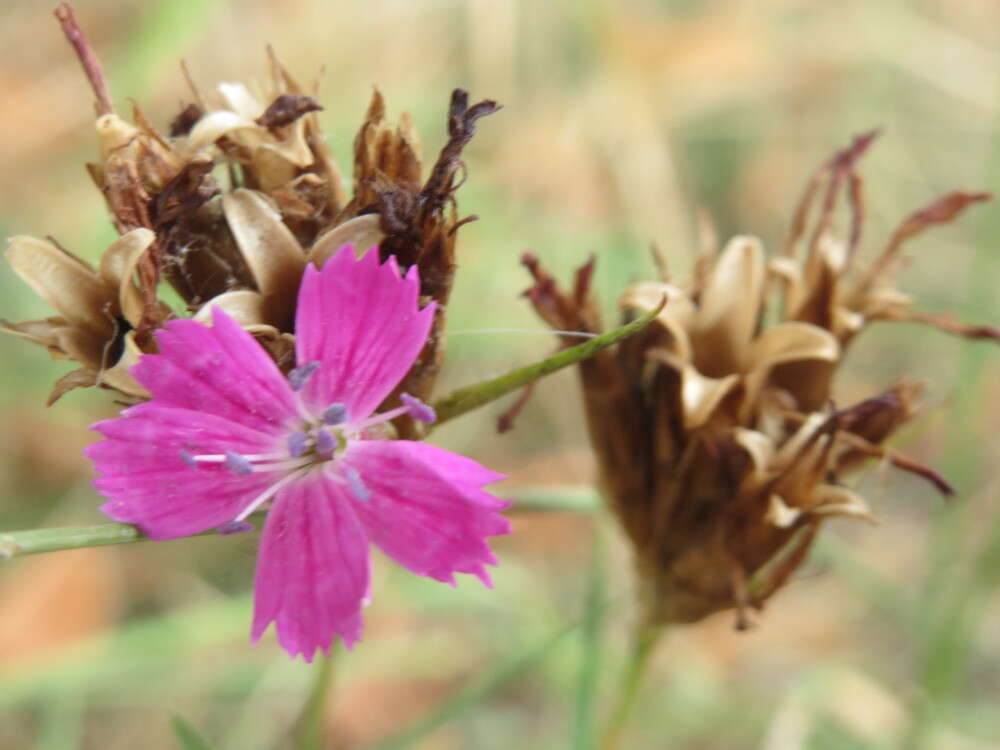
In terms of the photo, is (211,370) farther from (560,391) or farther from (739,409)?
(560,391)

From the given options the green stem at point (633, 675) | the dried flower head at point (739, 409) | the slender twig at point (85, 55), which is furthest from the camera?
the green stem at point (633, 675)

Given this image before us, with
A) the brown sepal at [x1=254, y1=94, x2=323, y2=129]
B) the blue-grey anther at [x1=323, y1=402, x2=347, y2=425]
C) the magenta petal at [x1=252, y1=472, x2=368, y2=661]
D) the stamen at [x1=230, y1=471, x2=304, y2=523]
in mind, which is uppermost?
the brown sepal at [x1=254, y1=94, x2=323, y2=129]

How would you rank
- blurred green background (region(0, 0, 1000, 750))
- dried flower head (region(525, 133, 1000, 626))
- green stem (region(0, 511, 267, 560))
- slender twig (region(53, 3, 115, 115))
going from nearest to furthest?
green stem (region(0, 511, 267, 560)) < slender twig (region(53, 3, 115, 115)) < dried flower head (region(525, 133, 1000, 626)) < blurred green background (region(0, 0, 1000, 750))

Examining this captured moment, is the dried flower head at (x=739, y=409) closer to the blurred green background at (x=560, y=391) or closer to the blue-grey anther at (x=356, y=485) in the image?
the blurred green background at (x=560, y=391)

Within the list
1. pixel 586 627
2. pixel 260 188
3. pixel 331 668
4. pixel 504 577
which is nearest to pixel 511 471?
pixel 504 577

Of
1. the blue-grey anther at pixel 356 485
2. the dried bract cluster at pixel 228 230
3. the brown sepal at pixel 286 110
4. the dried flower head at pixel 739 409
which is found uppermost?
the brown sepal at pixel 286 110

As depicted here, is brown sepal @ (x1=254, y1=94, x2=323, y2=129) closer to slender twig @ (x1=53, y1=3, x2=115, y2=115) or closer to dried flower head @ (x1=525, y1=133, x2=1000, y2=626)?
slender twig @ (x1=53, y1=3, x2=115, y2=115)

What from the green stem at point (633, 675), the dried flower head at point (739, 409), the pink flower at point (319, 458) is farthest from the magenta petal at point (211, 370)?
the green stem at point (633, 675)

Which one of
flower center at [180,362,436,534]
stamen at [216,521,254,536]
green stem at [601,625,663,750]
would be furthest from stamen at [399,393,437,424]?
green stem at [601,625,663,750]

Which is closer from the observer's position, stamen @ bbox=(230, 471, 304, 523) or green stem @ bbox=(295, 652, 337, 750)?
stamen @ bbox=(230, 471, 304, 523)
